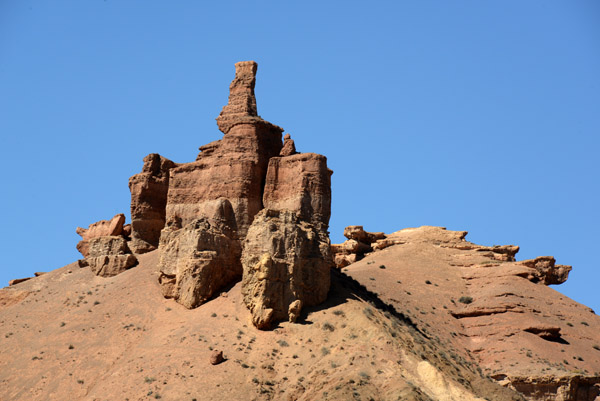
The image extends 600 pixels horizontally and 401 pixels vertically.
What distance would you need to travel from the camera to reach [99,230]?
278ft

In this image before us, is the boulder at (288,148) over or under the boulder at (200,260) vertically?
over

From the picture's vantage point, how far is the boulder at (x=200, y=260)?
64.9 m

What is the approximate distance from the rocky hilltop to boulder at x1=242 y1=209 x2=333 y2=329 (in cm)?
10

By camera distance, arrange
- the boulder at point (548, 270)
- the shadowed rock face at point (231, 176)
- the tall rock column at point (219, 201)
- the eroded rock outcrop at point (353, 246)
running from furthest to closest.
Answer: the eroded rock outcrop at point (353, 246), the boulder at point (548, 270), the shadowed rock face at point (231, 176), the tall rock column at point (219, 201)

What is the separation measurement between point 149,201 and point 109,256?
6.29 meters

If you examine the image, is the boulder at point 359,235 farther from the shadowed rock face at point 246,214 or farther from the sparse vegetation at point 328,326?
the sparse vegetation at point 328,326

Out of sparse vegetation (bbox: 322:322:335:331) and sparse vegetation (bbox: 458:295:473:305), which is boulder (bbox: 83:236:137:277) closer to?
sparse vegetation (bbox: 322:322:335:331)

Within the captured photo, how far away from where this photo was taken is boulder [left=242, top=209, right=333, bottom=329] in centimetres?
6038

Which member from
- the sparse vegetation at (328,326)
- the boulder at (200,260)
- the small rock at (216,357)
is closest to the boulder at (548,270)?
the boulder at (200,260)

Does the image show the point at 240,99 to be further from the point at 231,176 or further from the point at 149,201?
the point at 149,201

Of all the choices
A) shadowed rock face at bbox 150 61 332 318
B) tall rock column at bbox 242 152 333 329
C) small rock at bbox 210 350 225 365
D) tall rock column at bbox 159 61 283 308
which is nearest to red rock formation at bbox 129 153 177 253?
shadowed rock face at bbox 150 61 332 318

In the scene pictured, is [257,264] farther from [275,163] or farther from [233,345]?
[275,163]

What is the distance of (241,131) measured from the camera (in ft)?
233

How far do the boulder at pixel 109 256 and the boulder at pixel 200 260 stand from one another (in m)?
7.97
